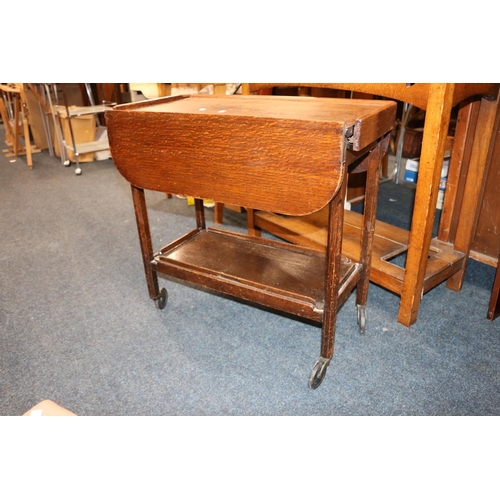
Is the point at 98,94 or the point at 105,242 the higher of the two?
the point at 98,94

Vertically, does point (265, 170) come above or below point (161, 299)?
above

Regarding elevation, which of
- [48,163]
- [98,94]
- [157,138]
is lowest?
[48,163]

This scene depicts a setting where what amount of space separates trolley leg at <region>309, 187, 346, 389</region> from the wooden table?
0.42 metres

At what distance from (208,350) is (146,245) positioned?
18.7 inches

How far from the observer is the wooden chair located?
3.92 feet

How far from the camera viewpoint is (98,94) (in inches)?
213

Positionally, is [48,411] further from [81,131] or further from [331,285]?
[81,131]

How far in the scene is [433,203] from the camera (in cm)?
157

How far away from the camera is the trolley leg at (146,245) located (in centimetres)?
170

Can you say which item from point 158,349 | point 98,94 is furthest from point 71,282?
point 98,94

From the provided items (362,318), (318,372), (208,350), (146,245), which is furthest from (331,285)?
(146,245)

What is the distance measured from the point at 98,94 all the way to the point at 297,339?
4.70 m

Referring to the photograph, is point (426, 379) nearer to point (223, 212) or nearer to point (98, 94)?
point (223, 212)

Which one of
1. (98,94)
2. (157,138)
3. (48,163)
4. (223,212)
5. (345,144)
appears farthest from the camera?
(98,94)
